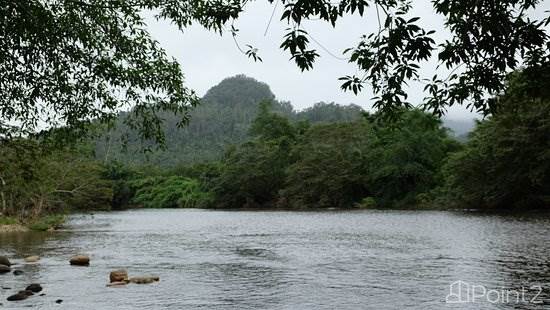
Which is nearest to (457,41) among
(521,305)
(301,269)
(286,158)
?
(521,305)

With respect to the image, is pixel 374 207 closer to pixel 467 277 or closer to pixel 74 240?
pixel 74 240

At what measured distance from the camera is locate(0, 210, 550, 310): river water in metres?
14.2

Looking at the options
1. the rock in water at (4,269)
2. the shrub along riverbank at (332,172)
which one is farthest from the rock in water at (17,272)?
the shrub along riverbank at (332,172)

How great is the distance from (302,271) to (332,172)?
6279 cm

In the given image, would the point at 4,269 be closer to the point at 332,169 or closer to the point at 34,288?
the point at 34,288

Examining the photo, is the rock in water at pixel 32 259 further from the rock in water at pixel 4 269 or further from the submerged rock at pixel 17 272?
the submerged rock at pixel 17 272

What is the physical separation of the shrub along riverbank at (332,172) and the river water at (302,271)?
5028 mm

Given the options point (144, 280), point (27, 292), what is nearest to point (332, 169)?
point (144, 280)

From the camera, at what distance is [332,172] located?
81.6 metres

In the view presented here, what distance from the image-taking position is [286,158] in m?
94.4

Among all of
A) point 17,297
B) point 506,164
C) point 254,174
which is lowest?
point 17,297

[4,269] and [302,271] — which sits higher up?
[302,271]

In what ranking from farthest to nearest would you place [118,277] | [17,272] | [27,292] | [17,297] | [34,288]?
[17,272]
[118,277]
[34,288]
[27,292]
[17,297]

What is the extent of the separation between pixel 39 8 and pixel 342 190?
76.0 meters
